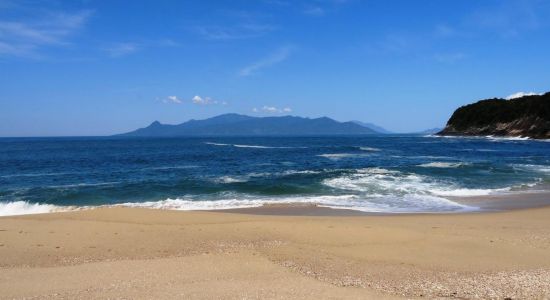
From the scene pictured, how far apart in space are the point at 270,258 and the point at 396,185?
663 inches

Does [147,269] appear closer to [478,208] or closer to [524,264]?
[524,264]

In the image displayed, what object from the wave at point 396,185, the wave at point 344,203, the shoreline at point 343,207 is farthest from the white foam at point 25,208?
the wave at point 396,185

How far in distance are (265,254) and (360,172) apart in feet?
72.9

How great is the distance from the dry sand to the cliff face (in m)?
97.9

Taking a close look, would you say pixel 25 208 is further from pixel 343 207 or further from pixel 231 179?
pixel 343 207

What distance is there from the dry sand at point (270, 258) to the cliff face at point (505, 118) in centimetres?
9795

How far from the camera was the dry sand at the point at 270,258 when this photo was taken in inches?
254

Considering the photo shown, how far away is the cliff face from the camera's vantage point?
327 ft

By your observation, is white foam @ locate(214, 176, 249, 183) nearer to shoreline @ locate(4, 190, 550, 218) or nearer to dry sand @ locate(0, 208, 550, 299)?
shoreline @ locate(4, 190, 550, 218)

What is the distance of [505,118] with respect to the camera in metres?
123

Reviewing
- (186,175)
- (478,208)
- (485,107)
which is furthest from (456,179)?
(485,107)

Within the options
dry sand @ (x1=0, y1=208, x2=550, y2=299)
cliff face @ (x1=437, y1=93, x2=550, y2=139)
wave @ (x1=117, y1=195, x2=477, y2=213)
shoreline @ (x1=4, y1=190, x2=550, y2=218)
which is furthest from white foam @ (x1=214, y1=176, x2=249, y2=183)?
cliff face @ (x1=437, y1=93, x2=550, y2=139)

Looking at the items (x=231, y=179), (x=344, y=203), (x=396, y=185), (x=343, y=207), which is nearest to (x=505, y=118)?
(x=396, y=185)

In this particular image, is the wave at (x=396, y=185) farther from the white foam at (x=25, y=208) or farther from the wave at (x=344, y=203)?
the white foam at (x=25, y=208)
